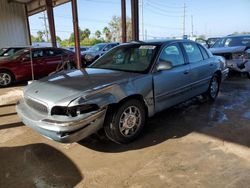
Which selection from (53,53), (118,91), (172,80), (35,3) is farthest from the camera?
(35,3)

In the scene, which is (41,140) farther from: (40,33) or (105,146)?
(40,33)

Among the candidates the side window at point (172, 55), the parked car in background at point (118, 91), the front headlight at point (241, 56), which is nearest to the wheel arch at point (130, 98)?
the parked car in background at point (118, 91)

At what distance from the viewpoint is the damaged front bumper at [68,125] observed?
2.92 m

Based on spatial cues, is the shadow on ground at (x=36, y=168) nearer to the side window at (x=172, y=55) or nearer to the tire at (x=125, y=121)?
the tire at (x=125, y=121)

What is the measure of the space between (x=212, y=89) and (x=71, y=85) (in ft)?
11.9

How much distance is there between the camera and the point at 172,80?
4.21m

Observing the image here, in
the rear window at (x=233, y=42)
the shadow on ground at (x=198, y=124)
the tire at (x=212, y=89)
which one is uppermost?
the rear window at (x=233, y=42)

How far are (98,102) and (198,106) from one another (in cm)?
299

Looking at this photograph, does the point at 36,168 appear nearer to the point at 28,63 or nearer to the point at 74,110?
the point at 74,110

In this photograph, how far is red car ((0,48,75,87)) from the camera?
845 cm

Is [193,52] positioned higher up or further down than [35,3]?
further down

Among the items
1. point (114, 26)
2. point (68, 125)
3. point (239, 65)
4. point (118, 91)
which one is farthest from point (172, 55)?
point (114, 26)

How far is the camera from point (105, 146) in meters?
3.59

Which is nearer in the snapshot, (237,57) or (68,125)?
(68,125)
